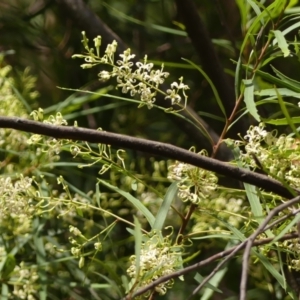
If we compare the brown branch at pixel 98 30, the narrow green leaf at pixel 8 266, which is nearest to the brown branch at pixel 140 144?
the narrow green leaf at pixel 8 266

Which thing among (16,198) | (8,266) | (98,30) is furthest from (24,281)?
(98,30)

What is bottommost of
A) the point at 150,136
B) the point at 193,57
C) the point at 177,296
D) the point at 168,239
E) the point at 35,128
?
the point at 177,296

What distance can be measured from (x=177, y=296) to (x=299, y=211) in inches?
21.7

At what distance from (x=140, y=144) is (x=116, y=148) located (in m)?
0.52

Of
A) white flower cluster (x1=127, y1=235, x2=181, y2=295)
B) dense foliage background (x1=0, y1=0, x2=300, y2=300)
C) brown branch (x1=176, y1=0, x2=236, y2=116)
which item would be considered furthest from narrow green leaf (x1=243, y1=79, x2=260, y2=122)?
brown branch (x1=176, y1=0, x2=236, y2=116)

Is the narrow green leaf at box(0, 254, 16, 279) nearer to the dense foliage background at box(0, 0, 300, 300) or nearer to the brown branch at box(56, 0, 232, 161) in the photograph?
the dense foliage background at box(0, 0, 300, 300)

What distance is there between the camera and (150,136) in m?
1.04

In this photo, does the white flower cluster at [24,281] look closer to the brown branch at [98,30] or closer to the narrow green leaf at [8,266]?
the narrow green leaf at [8,266]

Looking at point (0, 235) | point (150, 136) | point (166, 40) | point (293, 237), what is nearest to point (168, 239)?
point (293, 237)

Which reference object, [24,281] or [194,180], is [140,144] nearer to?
[194,180]

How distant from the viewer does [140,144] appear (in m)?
0.39

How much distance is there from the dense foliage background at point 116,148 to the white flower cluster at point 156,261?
0.02m

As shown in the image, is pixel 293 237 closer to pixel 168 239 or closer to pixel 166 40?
pixel 168 239

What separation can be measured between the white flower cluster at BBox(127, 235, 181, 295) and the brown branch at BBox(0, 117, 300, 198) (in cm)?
8
